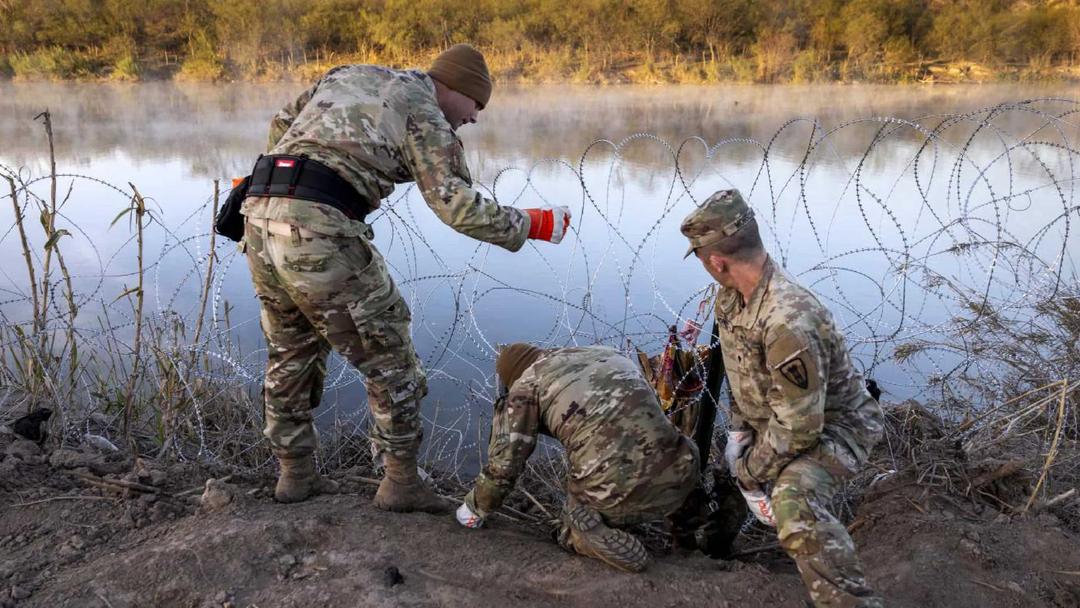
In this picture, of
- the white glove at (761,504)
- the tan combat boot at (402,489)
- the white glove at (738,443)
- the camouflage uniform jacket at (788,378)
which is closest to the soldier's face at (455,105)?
the camouflage uniform jacket at (788,378)

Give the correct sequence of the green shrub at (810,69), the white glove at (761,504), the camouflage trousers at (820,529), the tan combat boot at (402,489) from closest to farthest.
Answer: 1. the camouflage trousers at (820,529)
2. the white glove at (761,504)
3. the tan combat boot at (402,489)
4. the green shrub at (810,69)

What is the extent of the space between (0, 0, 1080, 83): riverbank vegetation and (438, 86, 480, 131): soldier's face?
18387 mm

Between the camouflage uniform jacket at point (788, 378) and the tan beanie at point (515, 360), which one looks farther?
the tan beanie at point (515, 360)

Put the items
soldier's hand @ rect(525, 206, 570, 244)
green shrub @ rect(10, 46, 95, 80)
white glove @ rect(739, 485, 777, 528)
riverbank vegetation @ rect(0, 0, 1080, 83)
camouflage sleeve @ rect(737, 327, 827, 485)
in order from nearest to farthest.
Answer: camouflage sleeve @ rect(737, 327, 827, 485) → white glove @ rect(739, 485, 777, 528) → soldier's hand @ rect(525, 206, 570, 244) → green shrub @ rect(10, 46, 95, 80) → riverbank vegetation @ rect(0, 0, 1080, 83)

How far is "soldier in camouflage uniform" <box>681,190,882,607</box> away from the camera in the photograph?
222 cm

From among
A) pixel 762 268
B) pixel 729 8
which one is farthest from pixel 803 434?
pixel 729 8

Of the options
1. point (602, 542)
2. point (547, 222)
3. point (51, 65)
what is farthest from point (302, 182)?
point (51, 65)

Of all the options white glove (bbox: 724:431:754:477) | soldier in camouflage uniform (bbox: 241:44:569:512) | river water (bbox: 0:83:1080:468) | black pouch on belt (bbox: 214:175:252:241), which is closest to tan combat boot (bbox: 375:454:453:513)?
soldier in camouflage uniform (bbox: 241:44:569:512)

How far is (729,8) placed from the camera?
951 inches

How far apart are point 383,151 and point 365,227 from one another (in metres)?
0.27

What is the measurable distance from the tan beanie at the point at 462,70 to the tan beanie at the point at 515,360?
1.01 metres

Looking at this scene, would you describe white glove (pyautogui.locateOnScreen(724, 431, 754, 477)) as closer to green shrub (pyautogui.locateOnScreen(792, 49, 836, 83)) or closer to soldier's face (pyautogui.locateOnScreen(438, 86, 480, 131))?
soldier's face (pyautogui.locateOnScreen(438, 86, 480, 131))

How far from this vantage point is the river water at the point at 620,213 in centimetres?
430

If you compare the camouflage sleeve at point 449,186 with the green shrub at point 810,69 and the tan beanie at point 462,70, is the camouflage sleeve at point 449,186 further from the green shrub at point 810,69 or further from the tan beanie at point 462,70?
the green shrub at point 810,69
